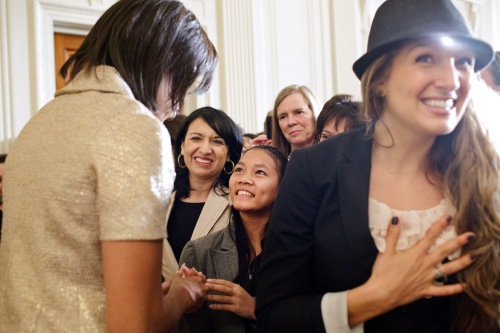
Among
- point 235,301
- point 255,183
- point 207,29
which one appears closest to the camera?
point 235,301

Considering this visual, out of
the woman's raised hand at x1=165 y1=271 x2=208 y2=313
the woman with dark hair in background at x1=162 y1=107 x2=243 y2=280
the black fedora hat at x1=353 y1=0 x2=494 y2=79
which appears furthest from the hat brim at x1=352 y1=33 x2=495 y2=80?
the woman with dark hair in background at x1=162 y1=107 x2=243 y2=280

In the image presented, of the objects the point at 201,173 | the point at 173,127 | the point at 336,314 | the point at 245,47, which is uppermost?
the point at 245,47

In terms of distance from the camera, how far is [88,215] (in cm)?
94

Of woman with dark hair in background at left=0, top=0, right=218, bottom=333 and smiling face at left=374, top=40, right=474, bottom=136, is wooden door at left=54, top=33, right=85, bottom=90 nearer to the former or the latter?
woman with dark hair in background at left=0, top=0, right=218, bottom=333

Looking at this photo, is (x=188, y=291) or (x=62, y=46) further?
(x=62, y=46)

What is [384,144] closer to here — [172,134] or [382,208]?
[382,208]

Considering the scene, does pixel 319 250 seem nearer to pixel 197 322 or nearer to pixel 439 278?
pixel 439 278

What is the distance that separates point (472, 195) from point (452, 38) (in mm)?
442

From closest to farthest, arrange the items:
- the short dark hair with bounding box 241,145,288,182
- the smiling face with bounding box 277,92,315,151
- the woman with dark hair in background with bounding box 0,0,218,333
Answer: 1. the woman with dark hair in background with bounding box 0,0,218,333
2. the short dark hair with bounding box 241,145,288,182
3. the smiling face with bounding box 277,92,315,151

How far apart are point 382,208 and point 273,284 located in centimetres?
38

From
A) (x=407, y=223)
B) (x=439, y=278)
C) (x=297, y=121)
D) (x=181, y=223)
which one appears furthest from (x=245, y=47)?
(x=439, y=278)

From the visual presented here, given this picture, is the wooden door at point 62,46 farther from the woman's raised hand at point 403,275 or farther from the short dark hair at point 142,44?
the woman's raised hand at point 403,275

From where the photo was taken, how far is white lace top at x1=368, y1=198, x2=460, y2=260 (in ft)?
3.93

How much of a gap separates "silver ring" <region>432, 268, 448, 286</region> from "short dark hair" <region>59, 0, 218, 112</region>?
2.91ft
